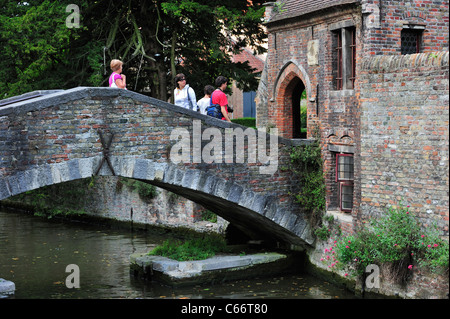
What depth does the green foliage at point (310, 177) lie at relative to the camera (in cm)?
1401

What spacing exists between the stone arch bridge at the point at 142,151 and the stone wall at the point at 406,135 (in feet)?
6.47

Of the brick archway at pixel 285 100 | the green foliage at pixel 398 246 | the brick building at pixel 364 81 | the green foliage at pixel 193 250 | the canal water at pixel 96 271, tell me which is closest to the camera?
the green foliage at pixel 398 246

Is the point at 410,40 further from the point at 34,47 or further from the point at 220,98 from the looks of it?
the point at 34,47

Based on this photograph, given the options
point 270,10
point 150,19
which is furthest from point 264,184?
point 150,19

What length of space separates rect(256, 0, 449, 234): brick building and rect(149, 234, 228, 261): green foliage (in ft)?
8.30

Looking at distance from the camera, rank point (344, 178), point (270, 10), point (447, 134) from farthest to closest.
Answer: point (270, 10) → point (344, 178) → point (447, 134)

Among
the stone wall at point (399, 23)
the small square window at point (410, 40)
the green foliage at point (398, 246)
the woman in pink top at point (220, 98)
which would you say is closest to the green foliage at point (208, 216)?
the woman in pink top at point (220, 98)

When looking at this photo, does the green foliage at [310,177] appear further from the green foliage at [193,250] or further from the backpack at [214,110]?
the green foliage at [193,250]

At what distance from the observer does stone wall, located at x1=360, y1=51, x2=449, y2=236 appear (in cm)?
1097

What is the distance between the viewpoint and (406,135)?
1159 centimetres

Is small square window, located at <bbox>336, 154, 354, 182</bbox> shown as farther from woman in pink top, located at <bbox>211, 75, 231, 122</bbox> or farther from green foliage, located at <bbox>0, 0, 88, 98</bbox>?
green foliage, located at <bbox>0, 0, 88, 98</bbox>

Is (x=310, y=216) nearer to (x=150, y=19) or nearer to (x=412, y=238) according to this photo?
(x=412, y=238)

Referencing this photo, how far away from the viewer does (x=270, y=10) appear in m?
16.1

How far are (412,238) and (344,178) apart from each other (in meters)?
2.66
